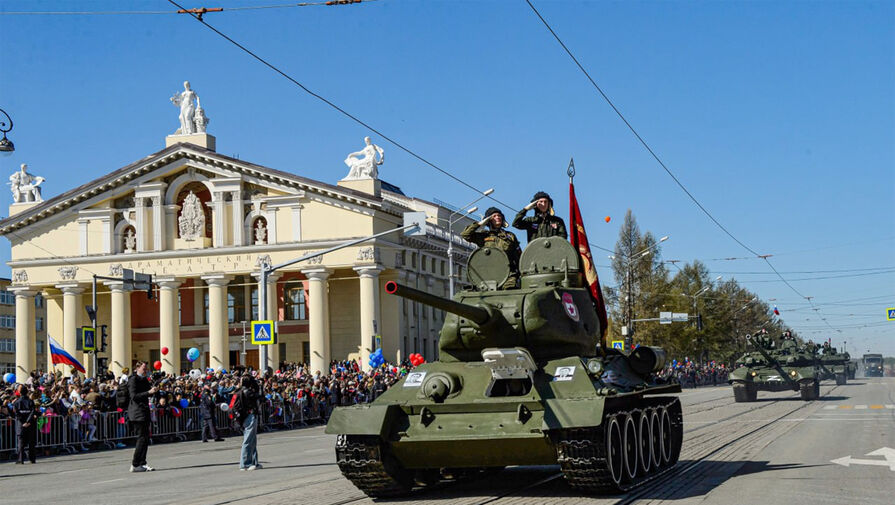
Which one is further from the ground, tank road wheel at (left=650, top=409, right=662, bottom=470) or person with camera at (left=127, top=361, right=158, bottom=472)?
person with camera at (left=127, top=361, right=158, bottom=472)

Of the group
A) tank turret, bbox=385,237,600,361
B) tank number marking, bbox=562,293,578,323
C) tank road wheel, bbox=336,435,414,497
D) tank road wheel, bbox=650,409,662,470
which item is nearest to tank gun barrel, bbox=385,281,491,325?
tank turret, bbox=385,237,600,361

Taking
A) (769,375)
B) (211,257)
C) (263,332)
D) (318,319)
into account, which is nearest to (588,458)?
(263,332)

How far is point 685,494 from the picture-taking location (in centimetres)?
1238

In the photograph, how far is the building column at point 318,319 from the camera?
6028cm

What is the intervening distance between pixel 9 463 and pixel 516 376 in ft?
48.4

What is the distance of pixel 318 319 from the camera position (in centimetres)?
6059

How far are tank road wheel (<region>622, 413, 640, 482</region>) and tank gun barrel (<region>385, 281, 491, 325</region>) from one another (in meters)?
2.07

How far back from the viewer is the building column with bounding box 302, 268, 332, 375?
60281 mm

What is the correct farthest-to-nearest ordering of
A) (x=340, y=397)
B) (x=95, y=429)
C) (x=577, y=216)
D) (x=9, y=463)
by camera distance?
(x=340, y=397) → (x=95, y=429) → (x=9, y=463) → (x=577, y=216)

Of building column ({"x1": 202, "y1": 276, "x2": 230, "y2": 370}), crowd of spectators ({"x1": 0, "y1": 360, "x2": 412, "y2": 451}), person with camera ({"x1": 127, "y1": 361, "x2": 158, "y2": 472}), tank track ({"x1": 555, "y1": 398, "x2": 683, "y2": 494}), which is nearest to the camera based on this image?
tank track ({"x1": 555, "y1": 398, "x2": 683, "y2": 494})

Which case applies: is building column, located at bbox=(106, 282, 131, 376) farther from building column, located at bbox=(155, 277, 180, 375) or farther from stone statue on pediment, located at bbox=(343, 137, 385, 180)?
stone statue on pediment, located at bbox=(343, 137, 385, 180)

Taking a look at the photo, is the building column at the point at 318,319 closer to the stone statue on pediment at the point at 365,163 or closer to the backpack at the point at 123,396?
the stone statue on pediment at the point at 365,163

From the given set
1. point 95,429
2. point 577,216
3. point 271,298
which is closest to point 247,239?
point 271,298

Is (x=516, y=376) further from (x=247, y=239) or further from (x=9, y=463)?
(x=247, y=239)
